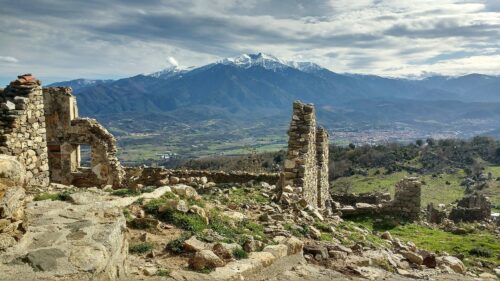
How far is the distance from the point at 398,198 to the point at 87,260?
1800cm

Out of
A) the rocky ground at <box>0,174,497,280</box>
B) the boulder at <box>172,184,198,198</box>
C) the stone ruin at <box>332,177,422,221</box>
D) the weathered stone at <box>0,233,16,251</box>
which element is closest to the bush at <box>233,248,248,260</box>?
the rocky ground at <box>0,174,497,280</box>

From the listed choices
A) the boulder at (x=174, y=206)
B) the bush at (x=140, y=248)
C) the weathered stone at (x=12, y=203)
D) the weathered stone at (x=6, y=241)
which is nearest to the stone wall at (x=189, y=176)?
the boulder at (x=174, y=206)

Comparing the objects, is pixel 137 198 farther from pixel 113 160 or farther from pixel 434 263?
pixel 113 160

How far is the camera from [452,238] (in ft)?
60.8

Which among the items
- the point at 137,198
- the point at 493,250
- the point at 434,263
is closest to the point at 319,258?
the point at 434,263

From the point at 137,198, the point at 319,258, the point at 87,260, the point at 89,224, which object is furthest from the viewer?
the point at 137,198

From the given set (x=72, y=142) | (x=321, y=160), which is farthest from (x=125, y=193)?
(x=321, y=160)

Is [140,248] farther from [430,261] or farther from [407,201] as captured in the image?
[407,201]

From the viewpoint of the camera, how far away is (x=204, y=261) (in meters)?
8.52

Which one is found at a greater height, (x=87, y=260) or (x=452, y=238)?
(x=87, y=260)

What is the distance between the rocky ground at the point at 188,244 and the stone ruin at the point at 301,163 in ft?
9.14

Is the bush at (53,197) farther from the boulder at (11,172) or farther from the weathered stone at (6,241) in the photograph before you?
the weathered stone at (6,241)

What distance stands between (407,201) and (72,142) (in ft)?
49.1

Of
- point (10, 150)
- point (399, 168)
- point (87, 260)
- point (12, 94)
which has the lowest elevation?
point (399, 168)
